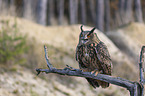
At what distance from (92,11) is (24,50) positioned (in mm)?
21381

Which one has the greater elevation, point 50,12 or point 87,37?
point 50,12

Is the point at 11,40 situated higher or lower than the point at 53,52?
higher

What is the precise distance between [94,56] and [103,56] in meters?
0.16

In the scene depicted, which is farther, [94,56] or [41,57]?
[41,57]

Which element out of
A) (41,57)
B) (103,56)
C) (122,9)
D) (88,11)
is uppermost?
(88,11)

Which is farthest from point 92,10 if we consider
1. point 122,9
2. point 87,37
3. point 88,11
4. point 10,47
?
A: point 87,37

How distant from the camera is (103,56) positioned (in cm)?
331

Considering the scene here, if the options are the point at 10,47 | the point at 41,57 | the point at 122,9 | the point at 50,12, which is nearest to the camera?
the point at 41,57

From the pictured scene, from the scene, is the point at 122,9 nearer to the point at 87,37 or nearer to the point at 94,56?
the point at 94,56

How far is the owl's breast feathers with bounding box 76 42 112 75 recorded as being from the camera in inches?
125

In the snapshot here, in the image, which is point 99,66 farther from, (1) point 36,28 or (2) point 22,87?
(1) point 36,28

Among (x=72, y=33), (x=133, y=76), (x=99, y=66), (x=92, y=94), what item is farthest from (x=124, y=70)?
(x=99, y=66)

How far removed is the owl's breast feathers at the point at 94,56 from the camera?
10.4ft

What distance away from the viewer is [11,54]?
9.22 m
